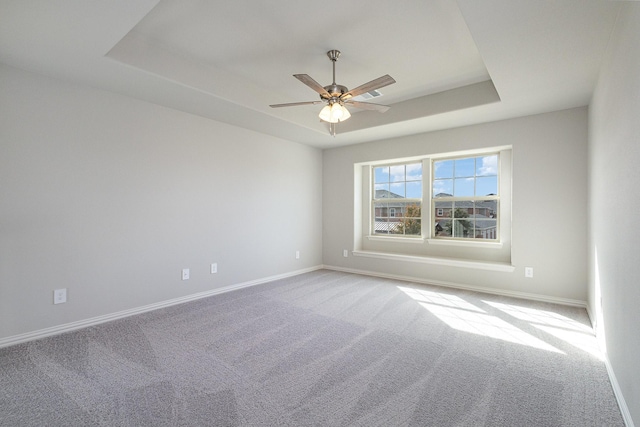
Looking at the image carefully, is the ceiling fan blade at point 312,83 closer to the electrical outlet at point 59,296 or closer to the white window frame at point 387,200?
the white window frame at point 387,200

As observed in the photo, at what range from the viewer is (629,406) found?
1.55m

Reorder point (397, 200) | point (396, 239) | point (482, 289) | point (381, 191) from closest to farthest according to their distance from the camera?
point (482, 289), point (396, 239), point (397, 200), point (381, 191)

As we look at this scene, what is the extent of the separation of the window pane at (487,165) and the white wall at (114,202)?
3.28 m

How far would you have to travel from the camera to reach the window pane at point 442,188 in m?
4.68

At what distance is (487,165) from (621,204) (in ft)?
8.97

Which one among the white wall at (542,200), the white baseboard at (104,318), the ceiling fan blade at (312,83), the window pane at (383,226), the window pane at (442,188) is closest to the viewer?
the ceiling fan blade at (312,83)

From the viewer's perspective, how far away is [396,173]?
5.30 m

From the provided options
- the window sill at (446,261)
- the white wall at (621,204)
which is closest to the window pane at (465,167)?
the window sill at (446,261)

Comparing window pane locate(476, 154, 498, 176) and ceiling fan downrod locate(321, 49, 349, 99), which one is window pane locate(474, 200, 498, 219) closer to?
window pane locate(476, 154, 498, 176)

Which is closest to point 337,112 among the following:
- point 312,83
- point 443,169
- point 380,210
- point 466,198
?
point 312,83

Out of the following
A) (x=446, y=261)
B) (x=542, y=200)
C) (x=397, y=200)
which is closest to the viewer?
(x=542, y=200)

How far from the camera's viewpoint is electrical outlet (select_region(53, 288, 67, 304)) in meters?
2.70

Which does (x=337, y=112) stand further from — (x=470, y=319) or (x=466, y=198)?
(x=466, y=198)

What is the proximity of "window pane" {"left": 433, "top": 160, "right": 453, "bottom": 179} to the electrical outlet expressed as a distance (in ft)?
16.4
